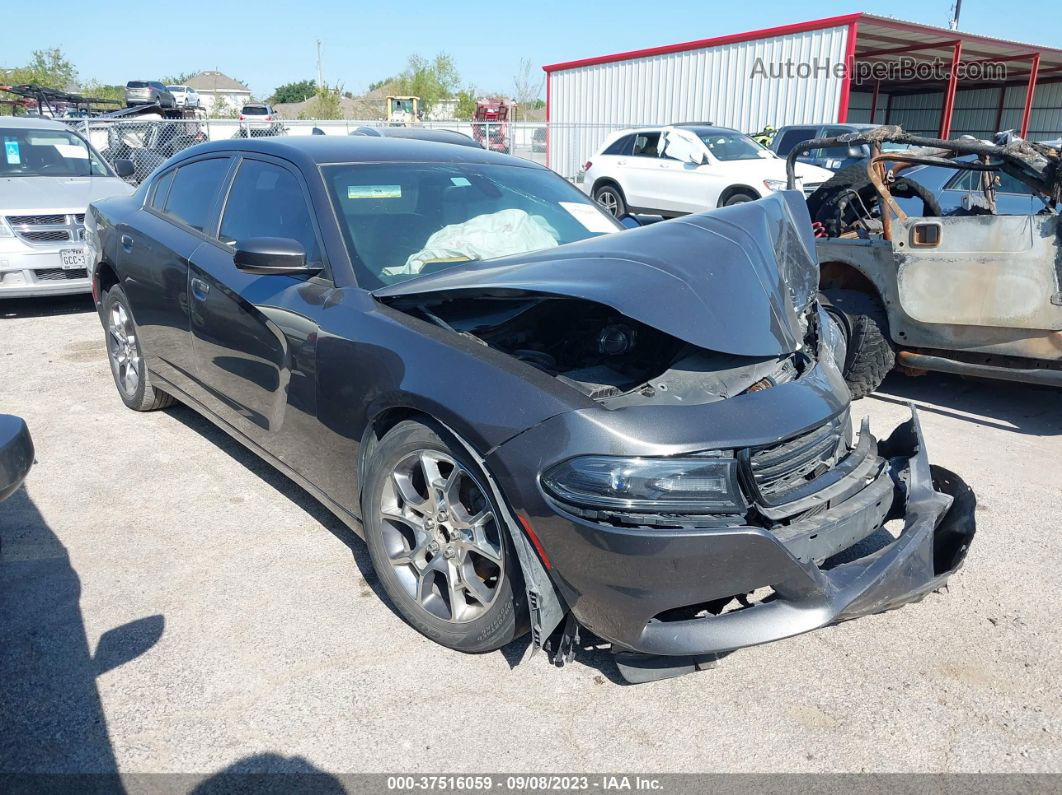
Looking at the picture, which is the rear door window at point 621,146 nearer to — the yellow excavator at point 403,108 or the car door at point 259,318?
the car door at point 259,318

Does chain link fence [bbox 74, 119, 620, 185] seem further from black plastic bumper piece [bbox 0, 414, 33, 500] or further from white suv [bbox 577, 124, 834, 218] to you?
black plastic bumper piece [bbox 0, 414, 33, 500]

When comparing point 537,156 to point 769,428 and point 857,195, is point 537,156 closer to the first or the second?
point 857,195

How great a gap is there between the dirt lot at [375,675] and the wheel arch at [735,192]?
A: 9.58 metres

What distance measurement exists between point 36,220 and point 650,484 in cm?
768

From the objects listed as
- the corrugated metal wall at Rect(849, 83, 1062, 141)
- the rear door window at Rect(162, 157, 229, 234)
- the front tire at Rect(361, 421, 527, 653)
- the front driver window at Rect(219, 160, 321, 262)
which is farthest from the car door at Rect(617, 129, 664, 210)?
the corrugated metal wall at Rect(849, 83, 1062, 141)

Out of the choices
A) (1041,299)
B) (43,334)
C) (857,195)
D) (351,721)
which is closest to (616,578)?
(351,721)

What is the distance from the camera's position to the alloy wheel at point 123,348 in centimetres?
496

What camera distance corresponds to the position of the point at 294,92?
93.0 meters

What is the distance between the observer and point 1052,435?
195 inches

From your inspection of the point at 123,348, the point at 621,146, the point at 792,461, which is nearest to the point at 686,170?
the point at 621,146

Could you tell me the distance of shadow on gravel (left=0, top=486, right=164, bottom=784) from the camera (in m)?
2.38

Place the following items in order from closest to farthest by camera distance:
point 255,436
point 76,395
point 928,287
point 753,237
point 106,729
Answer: point 106,729 → point 753,237 → point 255,436 → point 928,287 → point 76,395

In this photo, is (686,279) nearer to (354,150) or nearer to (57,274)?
(354,150)

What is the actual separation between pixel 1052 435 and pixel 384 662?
428 centimetres
